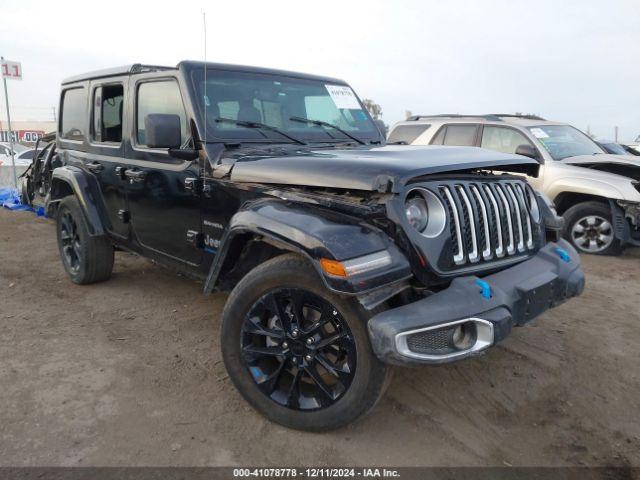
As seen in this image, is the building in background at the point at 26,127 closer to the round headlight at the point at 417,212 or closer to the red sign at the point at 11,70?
the red sign at the point at 11,70

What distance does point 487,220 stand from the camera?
2703 millimetres

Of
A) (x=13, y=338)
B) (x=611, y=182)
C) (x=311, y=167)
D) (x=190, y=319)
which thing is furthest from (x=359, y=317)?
(x=611, y=182)

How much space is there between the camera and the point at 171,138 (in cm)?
319

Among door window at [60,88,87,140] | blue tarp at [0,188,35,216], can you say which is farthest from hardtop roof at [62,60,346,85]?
blue tarp at [0,188,35,216]

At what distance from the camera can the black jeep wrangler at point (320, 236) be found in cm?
227

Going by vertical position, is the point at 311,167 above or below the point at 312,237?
above

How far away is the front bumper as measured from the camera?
2.15m

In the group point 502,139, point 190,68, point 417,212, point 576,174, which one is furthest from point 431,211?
point 502,139

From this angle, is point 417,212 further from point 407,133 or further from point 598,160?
point 407,133

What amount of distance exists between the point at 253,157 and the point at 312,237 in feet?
3.32

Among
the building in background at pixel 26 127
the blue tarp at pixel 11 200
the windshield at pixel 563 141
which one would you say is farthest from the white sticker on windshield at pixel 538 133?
the building in background at pixel 26 127

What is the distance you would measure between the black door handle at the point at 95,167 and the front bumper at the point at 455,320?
3.18m

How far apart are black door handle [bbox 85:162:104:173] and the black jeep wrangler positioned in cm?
51

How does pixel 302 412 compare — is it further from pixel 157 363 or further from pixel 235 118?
pixel 235 118
